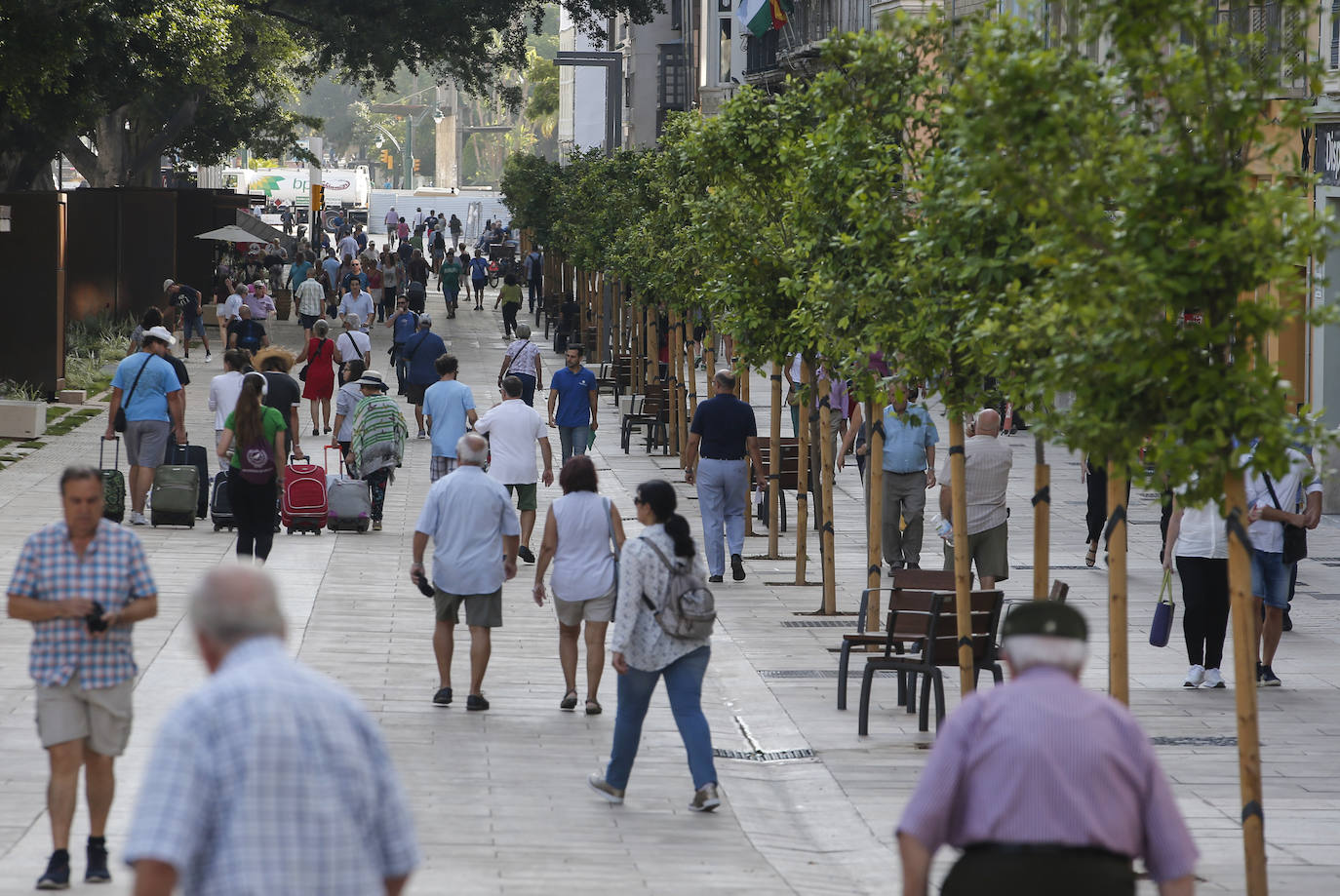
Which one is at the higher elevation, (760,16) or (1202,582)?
(760,16)

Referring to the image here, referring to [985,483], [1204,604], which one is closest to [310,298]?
[985,483]

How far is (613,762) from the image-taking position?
9234mm

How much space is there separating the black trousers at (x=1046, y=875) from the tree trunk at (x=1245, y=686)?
275cm

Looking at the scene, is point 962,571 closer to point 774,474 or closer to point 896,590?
point 896,590

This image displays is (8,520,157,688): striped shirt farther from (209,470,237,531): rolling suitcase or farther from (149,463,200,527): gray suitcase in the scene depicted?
(149,463,200,527): gray suitcase

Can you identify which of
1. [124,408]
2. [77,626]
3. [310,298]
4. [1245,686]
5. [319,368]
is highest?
[310,298]

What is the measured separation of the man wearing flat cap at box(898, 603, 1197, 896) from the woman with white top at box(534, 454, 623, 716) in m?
6.14

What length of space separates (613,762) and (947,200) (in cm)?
310

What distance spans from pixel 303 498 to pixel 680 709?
9.64 metres

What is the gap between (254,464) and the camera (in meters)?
14.1

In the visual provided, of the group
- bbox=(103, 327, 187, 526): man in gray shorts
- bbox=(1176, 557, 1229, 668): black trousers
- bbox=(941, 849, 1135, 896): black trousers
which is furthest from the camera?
bbox=(103, 327, 187, 526): man in gray shorts

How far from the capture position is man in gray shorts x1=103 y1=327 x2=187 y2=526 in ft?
57.7

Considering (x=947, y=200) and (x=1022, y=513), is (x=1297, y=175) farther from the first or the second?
(x=1022, y=513)

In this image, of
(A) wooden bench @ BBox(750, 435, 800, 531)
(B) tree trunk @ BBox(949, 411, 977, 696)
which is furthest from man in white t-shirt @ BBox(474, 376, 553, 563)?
(B) tree trunk @ BBox(949, 411, 977, 696)
